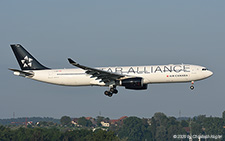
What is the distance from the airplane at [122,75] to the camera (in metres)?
68.9

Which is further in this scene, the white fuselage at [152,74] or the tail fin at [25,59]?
the tail fin at [25,59]

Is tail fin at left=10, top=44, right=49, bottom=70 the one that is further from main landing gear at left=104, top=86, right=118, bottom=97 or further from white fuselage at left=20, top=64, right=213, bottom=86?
Answer: main landing gear at left=104, top=86, right=118, bottom=97

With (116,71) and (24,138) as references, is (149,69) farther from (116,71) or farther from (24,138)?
(24,138)

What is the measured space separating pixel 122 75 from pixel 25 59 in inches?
752

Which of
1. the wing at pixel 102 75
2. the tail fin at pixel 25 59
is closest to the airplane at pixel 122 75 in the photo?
the wing at pixel 102 75

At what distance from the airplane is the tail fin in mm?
1545

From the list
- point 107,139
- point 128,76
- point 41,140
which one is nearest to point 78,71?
point 128,76

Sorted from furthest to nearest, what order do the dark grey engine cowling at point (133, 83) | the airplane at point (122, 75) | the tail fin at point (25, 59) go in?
the tail fin at point (25, 59) < the airplane at point (122, 75) < the dark grey engine cowling at point (133, 83)

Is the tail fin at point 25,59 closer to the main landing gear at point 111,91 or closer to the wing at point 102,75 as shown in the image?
the wing at point 102,75

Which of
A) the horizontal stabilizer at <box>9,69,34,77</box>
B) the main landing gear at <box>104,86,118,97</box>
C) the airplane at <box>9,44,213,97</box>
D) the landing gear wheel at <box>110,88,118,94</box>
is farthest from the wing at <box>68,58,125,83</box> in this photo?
the horizontal stabilizer at <box>9,69,34,77</box>

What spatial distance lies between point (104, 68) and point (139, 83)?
7218 millimetres

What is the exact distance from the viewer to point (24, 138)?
5502 inches

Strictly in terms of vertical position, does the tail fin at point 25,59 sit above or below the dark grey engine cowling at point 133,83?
above

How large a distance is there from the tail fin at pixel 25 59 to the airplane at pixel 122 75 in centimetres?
154
